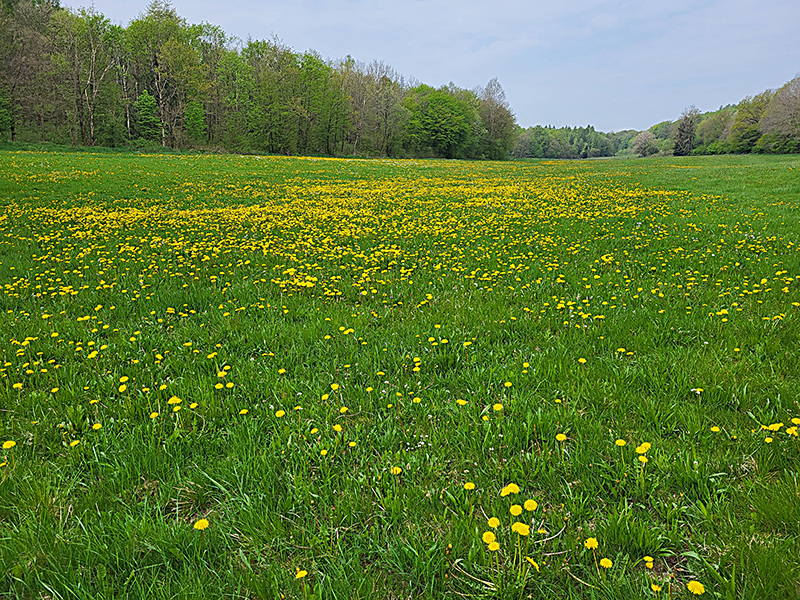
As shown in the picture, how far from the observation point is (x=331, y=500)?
2.05m

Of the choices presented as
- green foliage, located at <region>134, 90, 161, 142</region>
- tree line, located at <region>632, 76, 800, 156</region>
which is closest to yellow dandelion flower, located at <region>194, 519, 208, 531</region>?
green foliage, located at <region>134, 90, 161, 142</region>

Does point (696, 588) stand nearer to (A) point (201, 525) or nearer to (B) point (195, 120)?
(A) point (201, 525)

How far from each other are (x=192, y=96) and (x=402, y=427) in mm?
56523

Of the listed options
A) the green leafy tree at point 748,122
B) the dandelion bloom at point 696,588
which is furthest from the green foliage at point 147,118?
the green leafy tree at point 748,122

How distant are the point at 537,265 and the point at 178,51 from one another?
170ft

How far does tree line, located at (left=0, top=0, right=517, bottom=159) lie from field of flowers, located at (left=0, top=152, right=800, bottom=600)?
42.9 metres

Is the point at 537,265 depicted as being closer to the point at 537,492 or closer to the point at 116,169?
the point at 537,492

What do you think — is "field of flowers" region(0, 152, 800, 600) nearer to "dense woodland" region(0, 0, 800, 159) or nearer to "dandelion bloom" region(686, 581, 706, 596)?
"dandelion bloom" region(686, 581, 706, 596)

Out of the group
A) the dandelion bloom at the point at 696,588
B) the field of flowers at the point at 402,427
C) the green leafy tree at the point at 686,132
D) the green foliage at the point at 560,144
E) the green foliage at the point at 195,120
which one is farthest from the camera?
the green foliage at the point at 560,144

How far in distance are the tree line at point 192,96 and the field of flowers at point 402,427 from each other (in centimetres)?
4294

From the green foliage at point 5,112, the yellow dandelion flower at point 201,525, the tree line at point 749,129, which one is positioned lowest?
the yellow dandelion flower at point 201,525

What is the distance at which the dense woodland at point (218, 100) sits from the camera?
38.0 m

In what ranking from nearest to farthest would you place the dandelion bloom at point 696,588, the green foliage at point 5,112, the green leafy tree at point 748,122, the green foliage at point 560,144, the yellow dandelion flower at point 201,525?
1. the dandelion bloom at point 696,588
2. the yellow dandelion flower at point 201,525
3. the green foliage at point 5,112
4. the green leafy tree at point 748,122
5. the green foliage at point 560,144

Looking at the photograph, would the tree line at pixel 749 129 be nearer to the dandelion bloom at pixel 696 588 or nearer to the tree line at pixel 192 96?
the tree line at pixel 192 96
